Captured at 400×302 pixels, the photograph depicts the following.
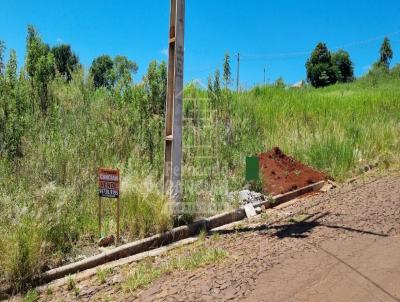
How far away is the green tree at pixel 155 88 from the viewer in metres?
9.84

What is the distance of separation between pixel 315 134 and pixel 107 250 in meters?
7.49

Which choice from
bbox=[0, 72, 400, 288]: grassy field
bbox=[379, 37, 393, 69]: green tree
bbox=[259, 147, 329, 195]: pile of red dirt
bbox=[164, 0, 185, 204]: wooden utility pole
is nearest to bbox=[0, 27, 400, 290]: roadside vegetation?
bbox=[0, 72, 400, 288]: grassy field

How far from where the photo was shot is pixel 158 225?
5.80m

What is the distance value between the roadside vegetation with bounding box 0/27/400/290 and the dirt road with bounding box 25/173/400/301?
79 centimetres

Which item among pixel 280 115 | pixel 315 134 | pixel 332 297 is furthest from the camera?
pixel 280 115

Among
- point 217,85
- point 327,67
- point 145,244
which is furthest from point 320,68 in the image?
point 145,244

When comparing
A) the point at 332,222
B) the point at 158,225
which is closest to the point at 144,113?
the point at 158,225

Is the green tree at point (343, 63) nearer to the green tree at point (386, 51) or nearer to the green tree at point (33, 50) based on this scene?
the green tree at point (386, 51)

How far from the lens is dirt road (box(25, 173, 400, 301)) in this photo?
3877mm

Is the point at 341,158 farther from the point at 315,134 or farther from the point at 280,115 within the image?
the point at 280,115

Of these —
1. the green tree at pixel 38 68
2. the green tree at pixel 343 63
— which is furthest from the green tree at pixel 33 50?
the green tree at pixel 343 63

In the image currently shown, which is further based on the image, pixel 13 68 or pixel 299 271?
pixel 13 68

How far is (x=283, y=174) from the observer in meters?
9.04

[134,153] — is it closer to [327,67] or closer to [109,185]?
[109,185]
